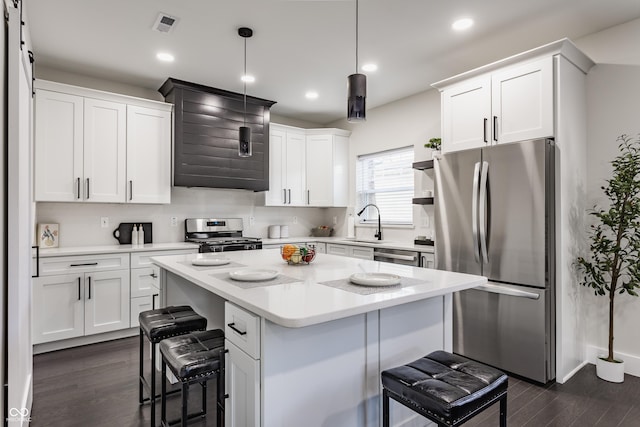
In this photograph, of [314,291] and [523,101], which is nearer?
[314,291]

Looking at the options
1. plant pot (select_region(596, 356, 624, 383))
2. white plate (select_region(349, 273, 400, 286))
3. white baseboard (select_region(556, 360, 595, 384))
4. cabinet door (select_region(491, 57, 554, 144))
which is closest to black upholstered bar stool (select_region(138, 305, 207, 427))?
white plate (select_region(349, 273, 400, 286))

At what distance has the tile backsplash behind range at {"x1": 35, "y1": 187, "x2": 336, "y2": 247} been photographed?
3.83 metres

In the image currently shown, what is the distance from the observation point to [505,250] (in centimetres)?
284

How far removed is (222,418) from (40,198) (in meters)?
2.91

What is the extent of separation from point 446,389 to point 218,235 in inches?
152

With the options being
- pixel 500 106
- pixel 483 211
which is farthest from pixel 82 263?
pixel 500 106

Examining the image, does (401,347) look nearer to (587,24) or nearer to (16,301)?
(16,301)

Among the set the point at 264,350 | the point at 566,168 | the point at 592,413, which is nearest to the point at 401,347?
the point at 264,350

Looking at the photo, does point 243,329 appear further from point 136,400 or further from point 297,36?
point 297,36

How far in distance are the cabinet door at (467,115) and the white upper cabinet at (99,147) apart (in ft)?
9.86

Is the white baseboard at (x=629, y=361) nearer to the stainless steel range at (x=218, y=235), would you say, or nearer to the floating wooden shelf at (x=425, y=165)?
the floating wooden shelf at (x=425, y=165)

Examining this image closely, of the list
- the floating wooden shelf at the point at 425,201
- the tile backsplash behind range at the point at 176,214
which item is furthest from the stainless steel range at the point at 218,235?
the floating wooden shelf at the point at 425,201

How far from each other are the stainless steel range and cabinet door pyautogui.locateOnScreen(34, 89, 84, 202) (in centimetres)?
128

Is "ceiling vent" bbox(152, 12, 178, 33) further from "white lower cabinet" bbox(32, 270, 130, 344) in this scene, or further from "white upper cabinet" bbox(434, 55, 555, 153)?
"white upper cabinet" bbox(434, 55, 555, 153)
